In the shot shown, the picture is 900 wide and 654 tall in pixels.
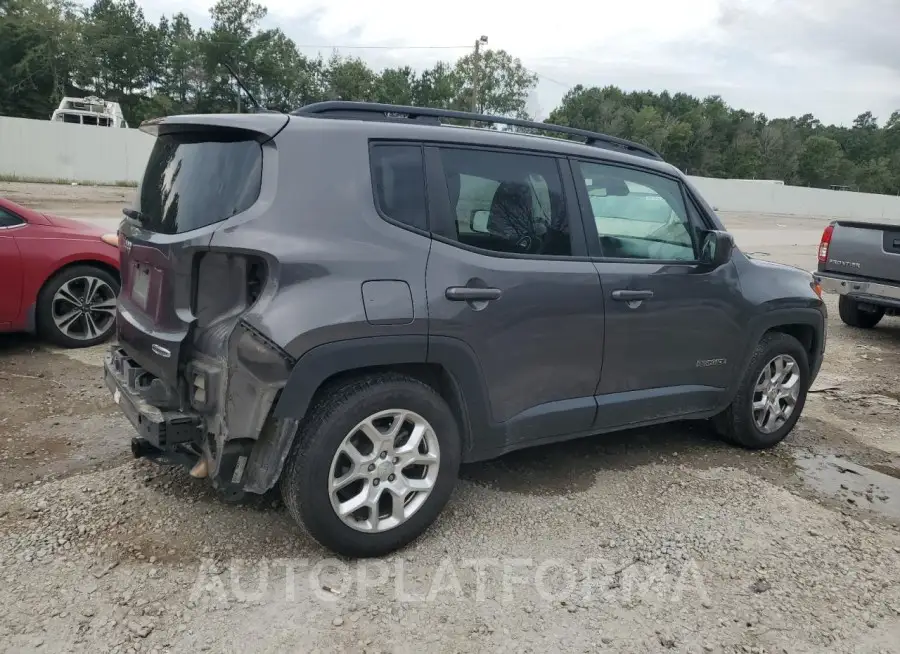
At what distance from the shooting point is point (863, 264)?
8242 mm

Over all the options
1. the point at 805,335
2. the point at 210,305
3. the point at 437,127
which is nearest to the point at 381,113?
the point at 437,127

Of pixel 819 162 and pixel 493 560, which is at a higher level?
pixel 819 162

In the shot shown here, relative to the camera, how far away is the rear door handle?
318 centimetres

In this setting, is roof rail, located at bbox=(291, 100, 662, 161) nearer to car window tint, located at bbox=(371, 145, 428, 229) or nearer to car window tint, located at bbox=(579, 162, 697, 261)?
car window tint, located at bbox=(371, 145, 428, 229)

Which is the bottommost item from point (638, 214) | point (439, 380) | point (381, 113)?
point (439, 380)

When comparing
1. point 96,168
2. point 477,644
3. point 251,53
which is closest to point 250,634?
point 477,644

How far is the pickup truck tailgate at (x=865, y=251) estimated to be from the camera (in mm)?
8016

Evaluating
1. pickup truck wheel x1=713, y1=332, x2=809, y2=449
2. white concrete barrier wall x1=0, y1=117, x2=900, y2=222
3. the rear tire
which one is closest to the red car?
the rear tire

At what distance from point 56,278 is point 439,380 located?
425 centimetres

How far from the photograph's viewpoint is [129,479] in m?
3.81

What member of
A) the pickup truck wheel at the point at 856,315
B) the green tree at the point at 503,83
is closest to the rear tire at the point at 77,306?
the pickup truck wheel at the point at 856,315

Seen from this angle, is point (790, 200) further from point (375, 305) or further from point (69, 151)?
point (375, 305)

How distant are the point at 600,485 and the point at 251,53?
210 feet

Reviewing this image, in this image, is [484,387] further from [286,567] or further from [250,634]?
[250,634]
